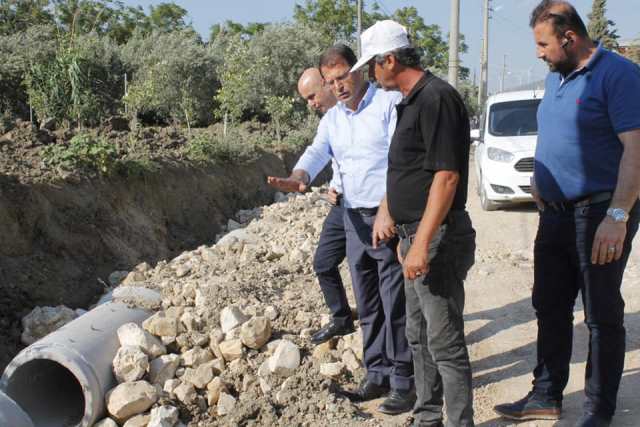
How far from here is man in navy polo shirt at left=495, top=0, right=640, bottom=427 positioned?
2924mm

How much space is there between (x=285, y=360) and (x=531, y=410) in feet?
5.06

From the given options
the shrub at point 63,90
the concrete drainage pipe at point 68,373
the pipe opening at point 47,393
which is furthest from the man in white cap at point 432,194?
the shrub at point 63,90

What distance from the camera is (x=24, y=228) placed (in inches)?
285

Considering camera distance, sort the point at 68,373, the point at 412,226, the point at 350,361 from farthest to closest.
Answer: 1. the point at 68,373
2. the point at 350,361
3. the point at 412,226

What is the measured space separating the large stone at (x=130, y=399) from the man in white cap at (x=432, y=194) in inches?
77.3

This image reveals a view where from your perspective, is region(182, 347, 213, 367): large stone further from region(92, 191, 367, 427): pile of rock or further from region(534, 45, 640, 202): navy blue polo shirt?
region(534, 45, 640, 202): navy blue polo shirt

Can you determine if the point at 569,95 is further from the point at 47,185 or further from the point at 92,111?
the point at 92,111

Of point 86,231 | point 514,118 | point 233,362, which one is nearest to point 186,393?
point 233,362

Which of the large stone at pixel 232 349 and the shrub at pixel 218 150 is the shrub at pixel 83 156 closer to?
the shrub at pixel 218 150

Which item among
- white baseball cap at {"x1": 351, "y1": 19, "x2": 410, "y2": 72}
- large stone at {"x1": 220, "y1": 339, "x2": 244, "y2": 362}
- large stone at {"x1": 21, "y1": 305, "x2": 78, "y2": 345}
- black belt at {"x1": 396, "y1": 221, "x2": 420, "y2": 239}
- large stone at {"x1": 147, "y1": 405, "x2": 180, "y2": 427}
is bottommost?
large stone at {"x1": 21, "y1": 305, "x2": 78, "y2": 345}

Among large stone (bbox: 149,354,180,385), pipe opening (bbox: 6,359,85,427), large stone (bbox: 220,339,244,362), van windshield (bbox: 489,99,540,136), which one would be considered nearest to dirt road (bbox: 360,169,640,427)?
large stone (bbox: 220,339,244,362)

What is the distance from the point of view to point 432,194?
2.76 meters

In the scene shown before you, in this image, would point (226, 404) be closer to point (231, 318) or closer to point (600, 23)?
point (231, 318)

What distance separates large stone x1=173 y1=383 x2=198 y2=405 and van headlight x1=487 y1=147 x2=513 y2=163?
22.3 feet
